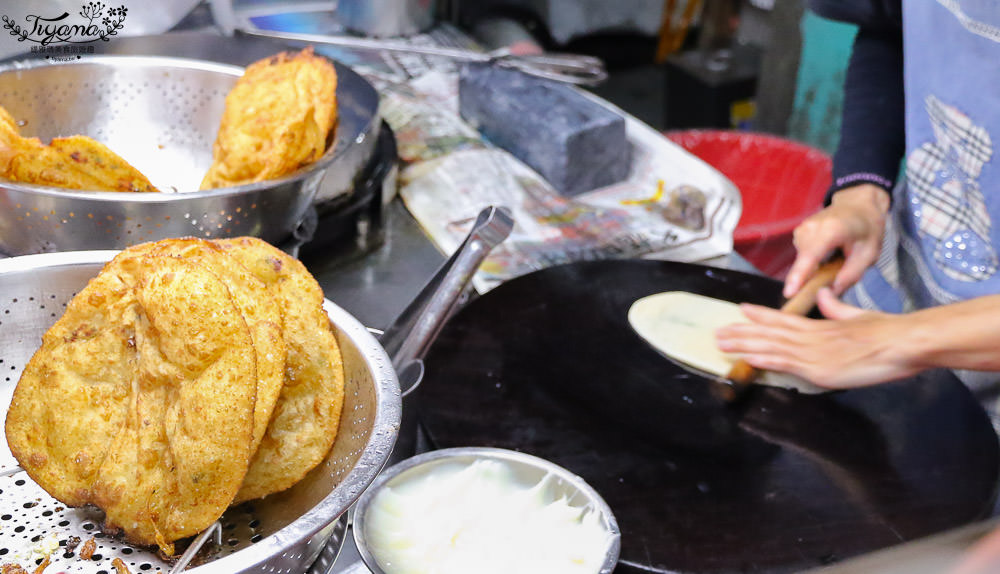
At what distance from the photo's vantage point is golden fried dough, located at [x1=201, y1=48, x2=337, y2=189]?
54.2 inches

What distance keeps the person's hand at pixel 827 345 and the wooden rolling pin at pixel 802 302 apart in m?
0.02

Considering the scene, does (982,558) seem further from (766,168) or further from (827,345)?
(766,168)

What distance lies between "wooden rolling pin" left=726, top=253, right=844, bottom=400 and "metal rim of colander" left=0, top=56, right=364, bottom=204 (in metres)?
0.80

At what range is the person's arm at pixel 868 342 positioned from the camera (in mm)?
1383

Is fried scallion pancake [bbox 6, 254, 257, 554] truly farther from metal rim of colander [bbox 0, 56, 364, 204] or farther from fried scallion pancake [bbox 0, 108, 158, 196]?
fried scallion pancake [bbox 0, 108, 158, 196]

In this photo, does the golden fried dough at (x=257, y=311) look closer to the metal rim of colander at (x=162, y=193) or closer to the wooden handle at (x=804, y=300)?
the metal rim of colander at (x=162, y=193)

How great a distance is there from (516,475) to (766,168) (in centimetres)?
246

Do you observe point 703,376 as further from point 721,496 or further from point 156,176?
point 156,176

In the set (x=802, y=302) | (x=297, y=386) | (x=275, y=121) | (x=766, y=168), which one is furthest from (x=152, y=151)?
(x=766, y=168)

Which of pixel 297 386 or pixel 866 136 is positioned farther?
pixel 866 136

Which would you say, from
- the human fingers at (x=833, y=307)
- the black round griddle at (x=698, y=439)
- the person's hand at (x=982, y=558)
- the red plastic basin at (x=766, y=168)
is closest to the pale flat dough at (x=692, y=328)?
the black round griddle at (x=698, y=439)

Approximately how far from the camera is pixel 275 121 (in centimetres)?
142

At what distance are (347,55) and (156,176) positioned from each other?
1099 mm

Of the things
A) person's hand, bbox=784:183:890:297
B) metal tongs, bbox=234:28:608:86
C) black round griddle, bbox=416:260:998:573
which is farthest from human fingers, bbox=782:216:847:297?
metal tongs, bbox=234:28:608:86
